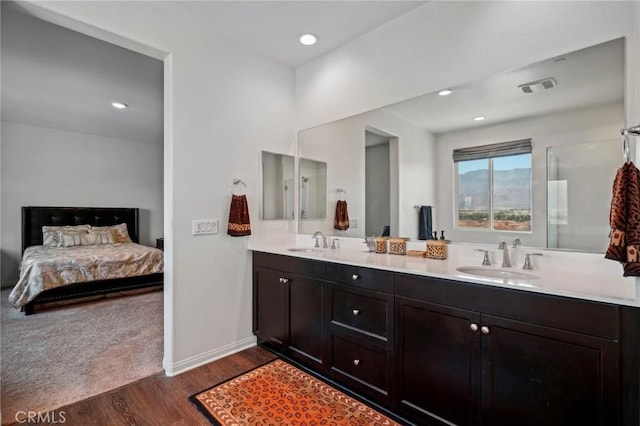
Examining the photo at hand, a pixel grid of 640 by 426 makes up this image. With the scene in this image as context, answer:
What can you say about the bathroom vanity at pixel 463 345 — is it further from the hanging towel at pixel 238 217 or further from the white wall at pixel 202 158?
the white wall at pixel 202 158

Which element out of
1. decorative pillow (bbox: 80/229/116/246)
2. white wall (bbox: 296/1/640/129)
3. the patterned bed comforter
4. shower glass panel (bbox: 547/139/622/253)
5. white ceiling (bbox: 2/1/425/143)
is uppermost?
white ceiling (bbox: 2/1/425/143)

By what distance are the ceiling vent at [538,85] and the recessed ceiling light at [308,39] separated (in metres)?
1.69

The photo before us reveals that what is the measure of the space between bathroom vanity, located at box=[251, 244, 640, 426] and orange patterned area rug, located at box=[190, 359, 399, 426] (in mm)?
113

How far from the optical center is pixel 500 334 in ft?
4.40

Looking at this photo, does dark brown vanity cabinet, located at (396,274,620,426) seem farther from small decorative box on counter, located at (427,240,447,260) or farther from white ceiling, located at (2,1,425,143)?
white ceiling, located at (2,1,425,143)

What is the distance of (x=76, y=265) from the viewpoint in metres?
3.90

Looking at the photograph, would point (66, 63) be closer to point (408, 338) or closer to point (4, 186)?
point (4, 186)

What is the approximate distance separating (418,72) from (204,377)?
2.79m

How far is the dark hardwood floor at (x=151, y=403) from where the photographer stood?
175 centimetres

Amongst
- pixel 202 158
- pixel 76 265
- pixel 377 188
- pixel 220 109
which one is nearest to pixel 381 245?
pixel 377 188

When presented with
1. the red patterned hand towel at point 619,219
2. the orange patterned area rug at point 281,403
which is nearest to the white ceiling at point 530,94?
the red patterned hand towel at point 619,219

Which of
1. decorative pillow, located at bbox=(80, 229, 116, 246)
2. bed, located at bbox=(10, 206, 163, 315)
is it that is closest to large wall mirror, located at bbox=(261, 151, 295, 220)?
bed, located at bbox=(10, 206, 163, 315)

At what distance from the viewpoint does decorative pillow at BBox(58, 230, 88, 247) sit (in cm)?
487

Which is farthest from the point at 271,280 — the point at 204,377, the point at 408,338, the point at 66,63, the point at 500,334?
the point at 66,63
